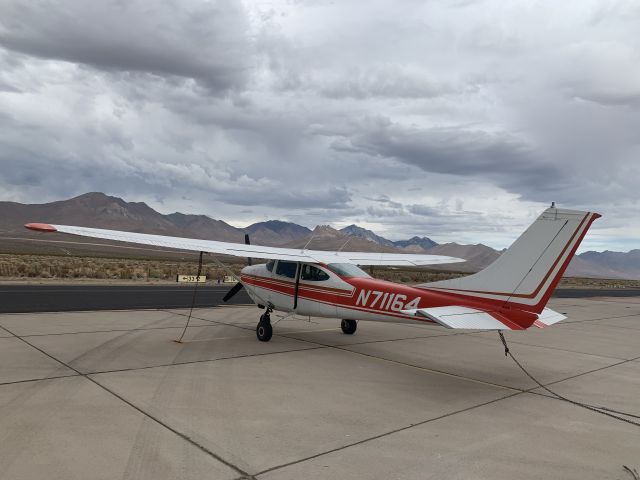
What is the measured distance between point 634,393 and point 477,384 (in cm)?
279

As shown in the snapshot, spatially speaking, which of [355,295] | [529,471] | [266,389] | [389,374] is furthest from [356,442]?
[355,295]

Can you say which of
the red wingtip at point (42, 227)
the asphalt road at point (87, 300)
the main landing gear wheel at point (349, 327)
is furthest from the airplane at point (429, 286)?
the asphalt road at point (87, 300)

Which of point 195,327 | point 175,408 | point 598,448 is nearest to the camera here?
point 598,448

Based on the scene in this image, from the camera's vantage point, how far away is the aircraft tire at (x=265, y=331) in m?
12.8

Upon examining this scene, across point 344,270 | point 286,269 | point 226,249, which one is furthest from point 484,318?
point 226,249

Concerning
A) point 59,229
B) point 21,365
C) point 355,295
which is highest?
point 59,229

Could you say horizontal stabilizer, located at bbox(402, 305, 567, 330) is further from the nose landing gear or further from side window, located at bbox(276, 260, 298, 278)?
the nose landing gear

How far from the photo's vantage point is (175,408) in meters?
6.99

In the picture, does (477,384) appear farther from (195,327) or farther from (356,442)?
(195,327)

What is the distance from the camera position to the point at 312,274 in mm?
12602

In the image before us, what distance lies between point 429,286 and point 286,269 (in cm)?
419

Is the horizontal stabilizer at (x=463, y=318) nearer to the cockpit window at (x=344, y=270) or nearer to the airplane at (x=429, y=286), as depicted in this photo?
the airplane at (x=429, y=286)

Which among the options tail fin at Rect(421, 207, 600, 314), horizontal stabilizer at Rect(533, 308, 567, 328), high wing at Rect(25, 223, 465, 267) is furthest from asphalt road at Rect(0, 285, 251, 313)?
horizontal stabilizer at Rect(533, 308, 567, 328)

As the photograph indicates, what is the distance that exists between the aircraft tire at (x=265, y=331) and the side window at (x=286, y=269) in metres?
1.35
